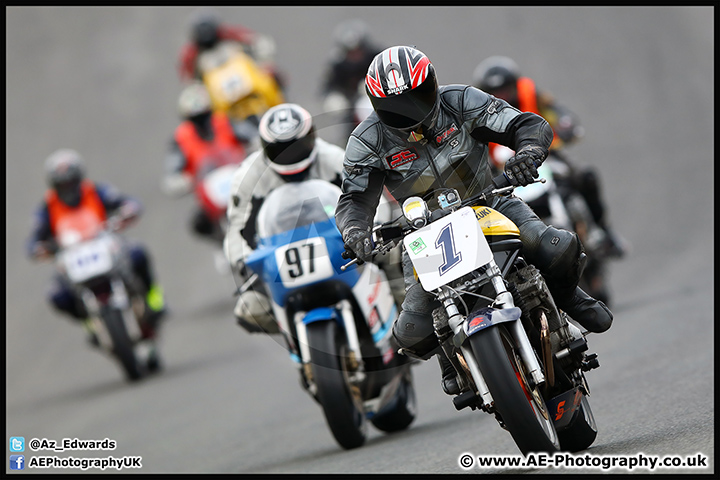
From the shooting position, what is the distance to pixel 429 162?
577 cm

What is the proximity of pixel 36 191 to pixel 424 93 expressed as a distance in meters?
19.0

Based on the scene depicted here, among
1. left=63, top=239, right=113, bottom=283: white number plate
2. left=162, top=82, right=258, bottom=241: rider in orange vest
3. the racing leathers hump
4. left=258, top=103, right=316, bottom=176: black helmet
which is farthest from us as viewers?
left=162, top=82, right=258, bottom=241: rider in orange vest

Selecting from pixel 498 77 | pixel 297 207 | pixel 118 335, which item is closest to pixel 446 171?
pixel 297 207

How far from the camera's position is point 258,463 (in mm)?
7863

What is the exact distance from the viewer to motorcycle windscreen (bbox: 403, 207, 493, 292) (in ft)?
17.3

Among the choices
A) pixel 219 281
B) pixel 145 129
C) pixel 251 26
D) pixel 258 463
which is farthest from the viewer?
pixel 251 26

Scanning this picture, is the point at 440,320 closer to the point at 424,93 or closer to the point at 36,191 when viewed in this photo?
the point at 424,93

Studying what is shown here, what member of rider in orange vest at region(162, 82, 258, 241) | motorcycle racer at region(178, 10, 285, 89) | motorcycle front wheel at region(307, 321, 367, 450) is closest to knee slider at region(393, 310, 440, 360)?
motorcycle front wheel at region(307, 321, 367, 450)

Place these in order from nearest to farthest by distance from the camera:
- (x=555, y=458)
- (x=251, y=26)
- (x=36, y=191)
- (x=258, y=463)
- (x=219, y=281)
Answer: (x=555, y=458) < (x=258, y=463) < (x=219, y=281) < (x=36, y=191) < (x=251, y=26)

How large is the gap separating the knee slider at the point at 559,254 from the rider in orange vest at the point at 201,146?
9.82 m

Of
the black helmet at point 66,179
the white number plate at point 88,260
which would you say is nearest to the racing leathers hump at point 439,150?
the white number plate at point 88,260

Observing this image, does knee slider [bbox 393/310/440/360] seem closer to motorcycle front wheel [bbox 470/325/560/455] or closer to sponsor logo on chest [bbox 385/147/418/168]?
motorcycle front wheel [bbox 470/325/560/455]

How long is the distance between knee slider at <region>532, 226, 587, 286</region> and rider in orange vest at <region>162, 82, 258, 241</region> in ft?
32.2

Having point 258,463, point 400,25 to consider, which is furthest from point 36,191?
point 258,463
